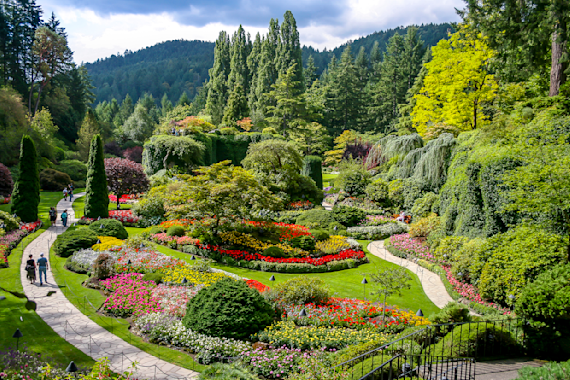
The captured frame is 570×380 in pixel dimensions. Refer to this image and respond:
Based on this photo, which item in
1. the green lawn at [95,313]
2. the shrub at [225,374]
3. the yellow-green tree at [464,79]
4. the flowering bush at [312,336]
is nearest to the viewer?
the shrub at [225,374]

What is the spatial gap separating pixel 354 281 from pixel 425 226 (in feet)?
20.1

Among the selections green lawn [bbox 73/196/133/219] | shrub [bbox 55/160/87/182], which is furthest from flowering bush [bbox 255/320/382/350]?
shrub [bbox 55/160/87/182]

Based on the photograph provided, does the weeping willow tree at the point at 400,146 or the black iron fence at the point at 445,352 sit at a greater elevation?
the weeping willow tree at the point at 400,146

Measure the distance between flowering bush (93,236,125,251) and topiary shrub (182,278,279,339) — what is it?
7.83 metres

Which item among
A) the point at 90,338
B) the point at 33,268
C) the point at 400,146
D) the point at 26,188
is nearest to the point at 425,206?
the point at 400,146

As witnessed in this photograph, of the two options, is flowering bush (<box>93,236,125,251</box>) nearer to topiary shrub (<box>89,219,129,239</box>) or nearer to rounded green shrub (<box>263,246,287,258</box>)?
topiary shrub (<box>89,219,129,239</box>)

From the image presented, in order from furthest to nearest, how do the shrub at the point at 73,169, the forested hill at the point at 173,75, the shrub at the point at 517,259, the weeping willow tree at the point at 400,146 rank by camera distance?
1. the forested hill at the point at 173,75
2. the shrub at the point at 73,169
3. the weeping willow tree at the point at 400,146
4. the shrub at the point at 517,259

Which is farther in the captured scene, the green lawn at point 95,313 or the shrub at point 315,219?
the shrub at point 315,219

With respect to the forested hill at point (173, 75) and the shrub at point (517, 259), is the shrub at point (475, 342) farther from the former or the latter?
the forested hill at point (173, 75)

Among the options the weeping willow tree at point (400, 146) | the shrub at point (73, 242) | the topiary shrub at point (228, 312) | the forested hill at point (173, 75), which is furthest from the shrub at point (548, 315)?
the forested hill at point (173, 75)

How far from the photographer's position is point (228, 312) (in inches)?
349

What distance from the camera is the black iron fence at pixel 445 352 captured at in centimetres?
676

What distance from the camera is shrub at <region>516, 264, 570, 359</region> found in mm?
7914

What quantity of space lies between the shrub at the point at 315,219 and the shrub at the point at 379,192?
545 centimetres
